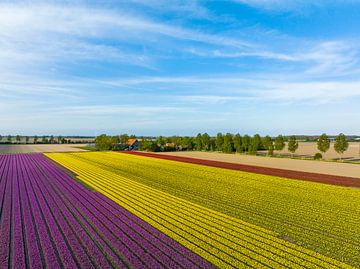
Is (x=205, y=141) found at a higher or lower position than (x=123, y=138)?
lower

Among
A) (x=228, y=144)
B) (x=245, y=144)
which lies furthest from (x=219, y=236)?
(x=228, y=144)

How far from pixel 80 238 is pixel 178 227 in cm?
481

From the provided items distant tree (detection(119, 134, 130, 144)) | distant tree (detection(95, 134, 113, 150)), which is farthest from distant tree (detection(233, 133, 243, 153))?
distant tree (detection(119, 134, 130, 144))

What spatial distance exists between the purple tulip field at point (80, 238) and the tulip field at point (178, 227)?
4 cm

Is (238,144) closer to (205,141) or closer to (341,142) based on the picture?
(205,141)

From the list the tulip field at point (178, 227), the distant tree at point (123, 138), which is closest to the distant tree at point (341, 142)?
the tulip field at point (178, 227)

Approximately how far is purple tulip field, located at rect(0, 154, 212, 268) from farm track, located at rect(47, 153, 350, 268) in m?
0.73

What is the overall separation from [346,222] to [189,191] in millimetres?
12774

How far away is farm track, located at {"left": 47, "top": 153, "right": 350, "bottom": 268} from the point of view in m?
11.3

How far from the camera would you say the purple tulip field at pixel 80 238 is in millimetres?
11500

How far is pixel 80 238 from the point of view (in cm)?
1410

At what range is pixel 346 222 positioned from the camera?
16.7m

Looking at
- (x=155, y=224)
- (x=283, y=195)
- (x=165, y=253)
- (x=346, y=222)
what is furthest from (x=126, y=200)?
(x=346, y=222)

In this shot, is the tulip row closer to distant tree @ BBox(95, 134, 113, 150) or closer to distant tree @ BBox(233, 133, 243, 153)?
distant tree @ BBox(233, 133, 243, 153)
